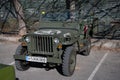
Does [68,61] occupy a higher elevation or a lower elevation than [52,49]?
lower

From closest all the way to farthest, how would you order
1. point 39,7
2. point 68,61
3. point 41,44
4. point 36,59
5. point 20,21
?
point 68,61 → point 36,59 → point 41,44 → point 20,21 → point 39,7

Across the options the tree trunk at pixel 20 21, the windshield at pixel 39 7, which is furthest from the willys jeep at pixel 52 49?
the windshield at pixel 39 7

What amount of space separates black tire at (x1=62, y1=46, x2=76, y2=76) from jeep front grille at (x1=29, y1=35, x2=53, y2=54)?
0.52 m

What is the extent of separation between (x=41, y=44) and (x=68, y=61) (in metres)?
1.01

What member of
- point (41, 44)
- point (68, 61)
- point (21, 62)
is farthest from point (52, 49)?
point (21, 62)

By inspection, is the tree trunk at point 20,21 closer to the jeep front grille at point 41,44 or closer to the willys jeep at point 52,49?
the willys jeep at point 52,49

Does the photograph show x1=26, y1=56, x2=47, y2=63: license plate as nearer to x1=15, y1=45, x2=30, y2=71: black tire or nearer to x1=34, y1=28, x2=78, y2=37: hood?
x1=15, y1=45, x2=30, y2=71: black tire

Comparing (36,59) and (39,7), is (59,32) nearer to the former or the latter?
(36,59)

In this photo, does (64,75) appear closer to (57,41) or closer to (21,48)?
(57,41)

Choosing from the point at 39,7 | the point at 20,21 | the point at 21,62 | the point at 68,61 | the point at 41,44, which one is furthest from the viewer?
the point at 39,7

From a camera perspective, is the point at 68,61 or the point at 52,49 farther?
the point at 52,49

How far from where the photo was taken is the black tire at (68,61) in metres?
7.46

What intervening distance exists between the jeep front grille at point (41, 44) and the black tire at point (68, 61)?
Answer: 52 cm

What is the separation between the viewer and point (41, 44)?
313 inches
